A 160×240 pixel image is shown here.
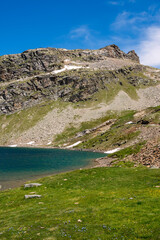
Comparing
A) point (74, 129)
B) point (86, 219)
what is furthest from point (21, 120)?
point (86, 219)

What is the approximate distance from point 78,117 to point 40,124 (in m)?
35.1

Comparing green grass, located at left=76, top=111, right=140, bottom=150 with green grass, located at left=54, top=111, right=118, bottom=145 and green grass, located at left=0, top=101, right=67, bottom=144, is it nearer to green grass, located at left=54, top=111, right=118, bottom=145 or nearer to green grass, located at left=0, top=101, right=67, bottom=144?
green grass, located at left=54, top=111, right=118, bottom=145

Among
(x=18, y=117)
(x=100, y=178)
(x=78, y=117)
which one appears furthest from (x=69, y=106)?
(x=100, y=178)

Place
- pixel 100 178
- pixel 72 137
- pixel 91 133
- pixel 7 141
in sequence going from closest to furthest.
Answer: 1. pixel 100 178
2. pixel 91 133
3. pixel 72 137
4. pixel 7 141

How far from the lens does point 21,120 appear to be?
183 meters

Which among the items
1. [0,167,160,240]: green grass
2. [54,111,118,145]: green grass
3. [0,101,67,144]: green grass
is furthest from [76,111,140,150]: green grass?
[0,101,67,144]: green grass

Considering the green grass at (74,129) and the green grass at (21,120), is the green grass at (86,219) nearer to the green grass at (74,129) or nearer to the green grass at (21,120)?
the green grass at (74,129)

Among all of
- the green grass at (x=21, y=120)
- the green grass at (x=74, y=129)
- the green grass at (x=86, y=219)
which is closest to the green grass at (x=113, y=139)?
the green grass at (x=74, y=129)

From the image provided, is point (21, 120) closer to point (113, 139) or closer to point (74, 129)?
point (74, 129)

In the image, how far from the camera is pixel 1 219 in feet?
52.5

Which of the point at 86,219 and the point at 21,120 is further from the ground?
the point at 21,120

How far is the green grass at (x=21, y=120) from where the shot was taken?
6585 inches

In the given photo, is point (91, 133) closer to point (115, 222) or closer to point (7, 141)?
point (7, 141)

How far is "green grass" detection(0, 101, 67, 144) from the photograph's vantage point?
549 feet
